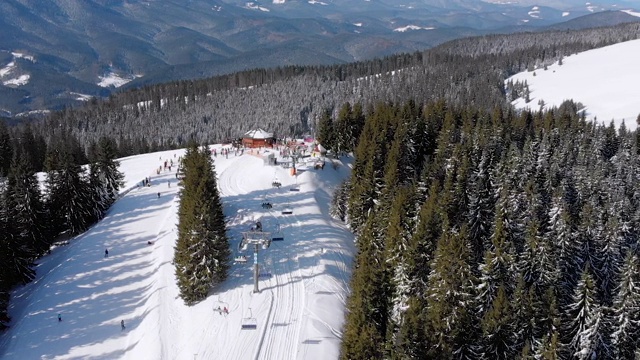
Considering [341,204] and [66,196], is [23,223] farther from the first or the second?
[341,204]

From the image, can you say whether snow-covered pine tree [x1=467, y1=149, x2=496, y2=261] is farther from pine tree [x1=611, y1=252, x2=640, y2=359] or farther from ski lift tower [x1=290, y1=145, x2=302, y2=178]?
ski lift tower [x1=290, y1=145, x2=302, y2=178]

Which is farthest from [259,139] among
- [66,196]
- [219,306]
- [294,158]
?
[219,306]

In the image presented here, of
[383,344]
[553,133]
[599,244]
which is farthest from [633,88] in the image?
[383,344]

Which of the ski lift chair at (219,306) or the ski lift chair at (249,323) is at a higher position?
the ski lift chair at (219,306)

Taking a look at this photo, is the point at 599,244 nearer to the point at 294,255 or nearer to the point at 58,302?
the point at 294,255

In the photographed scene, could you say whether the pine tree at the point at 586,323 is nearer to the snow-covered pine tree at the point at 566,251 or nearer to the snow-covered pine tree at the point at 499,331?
the snow-covered pine tree at the point at 499,331

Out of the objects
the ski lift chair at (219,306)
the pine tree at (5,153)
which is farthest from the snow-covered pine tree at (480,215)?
the pine tree at (5,153)

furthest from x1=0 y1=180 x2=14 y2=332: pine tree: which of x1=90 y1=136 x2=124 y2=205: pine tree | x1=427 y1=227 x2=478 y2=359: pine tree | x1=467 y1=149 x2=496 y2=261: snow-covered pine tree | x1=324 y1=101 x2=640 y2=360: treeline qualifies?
x1=467 y1=149 x2=496 y2=261: snow-covered pine tree
